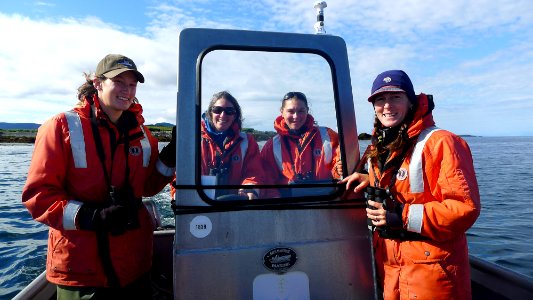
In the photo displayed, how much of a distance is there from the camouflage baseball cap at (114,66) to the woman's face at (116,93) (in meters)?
0.04

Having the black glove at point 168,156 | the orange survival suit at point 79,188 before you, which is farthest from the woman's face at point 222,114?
the orange survival suit at point 79,188

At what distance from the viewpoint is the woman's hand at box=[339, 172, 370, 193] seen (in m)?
2.19

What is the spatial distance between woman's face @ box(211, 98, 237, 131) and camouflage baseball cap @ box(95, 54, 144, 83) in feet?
2.30

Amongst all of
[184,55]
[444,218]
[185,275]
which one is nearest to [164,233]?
[185,275]

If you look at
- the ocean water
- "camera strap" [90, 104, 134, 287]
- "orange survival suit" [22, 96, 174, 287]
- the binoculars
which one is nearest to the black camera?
the binoculars

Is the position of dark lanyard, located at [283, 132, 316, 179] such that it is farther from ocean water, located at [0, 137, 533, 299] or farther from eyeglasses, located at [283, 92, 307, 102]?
ocean water, located at [0, 137, 533, 299]

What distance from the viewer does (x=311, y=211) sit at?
2119mm

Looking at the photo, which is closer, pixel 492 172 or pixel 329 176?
pixel 329 176

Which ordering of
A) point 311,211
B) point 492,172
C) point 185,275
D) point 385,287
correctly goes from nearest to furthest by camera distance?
point 185,275, point 311,211, point 385,287, point 492,172

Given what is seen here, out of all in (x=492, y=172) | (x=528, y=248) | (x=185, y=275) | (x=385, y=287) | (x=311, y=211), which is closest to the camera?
(x=185, y=275)

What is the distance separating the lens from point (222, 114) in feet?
6.92

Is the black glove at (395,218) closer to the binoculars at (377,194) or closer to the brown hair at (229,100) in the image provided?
the binoculars at (377,194)

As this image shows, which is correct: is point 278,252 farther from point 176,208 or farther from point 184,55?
point 184,55

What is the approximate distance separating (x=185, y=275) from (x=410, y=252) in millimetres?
1214
